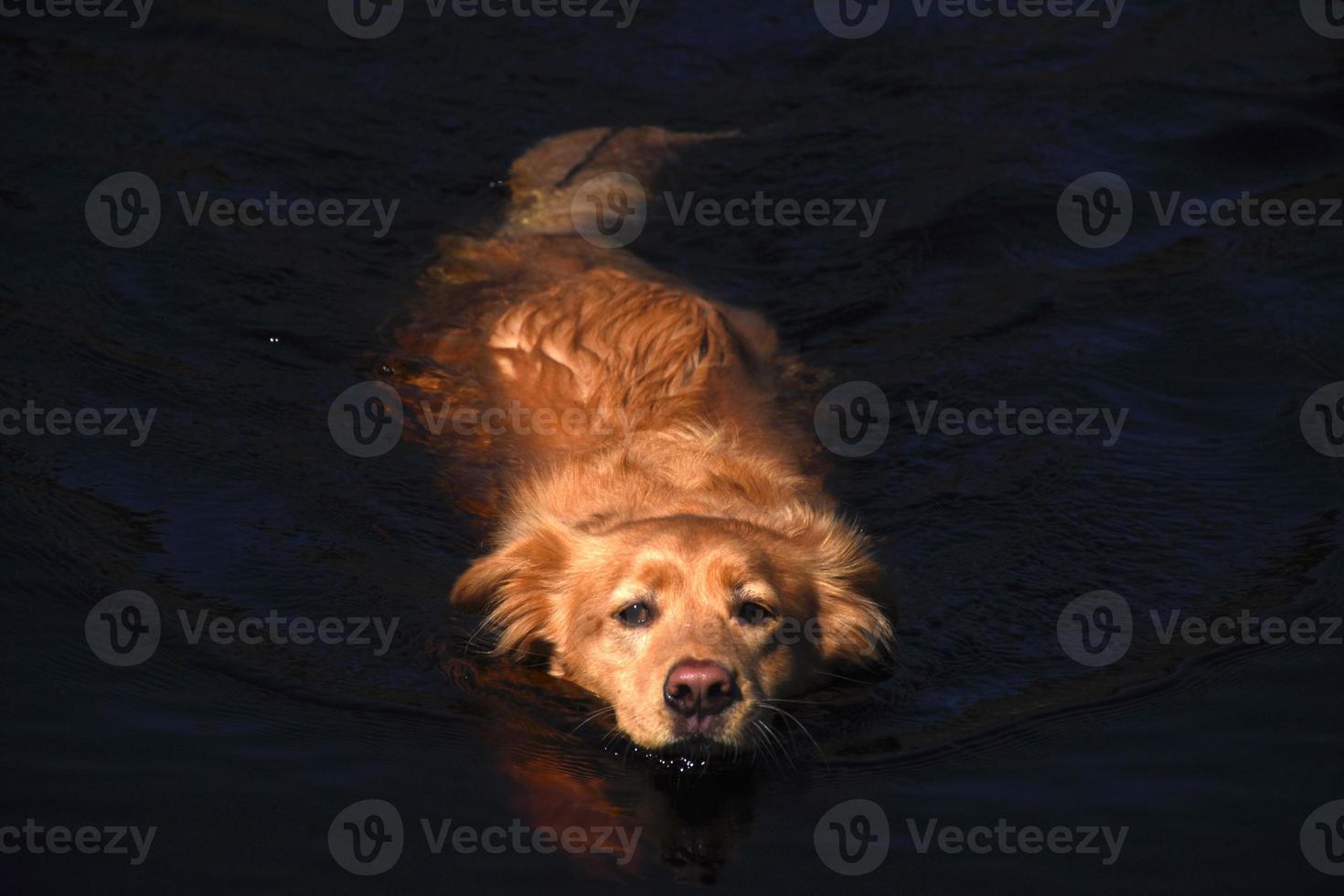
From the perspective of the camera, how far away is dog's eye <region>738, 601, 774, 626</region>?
4.85m

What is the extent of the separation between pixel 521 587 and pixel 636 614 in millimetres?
633

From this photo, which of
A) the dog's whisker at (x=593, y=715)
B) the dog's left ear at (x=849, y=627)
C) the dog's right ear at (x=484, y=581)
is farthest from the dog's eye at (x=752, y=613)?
the dog's right ear at (x=484, y=581)

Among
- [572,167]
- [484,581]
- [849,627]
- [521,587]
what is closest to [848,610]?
[849,627]

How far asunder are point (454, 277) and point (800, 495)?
2.33 m

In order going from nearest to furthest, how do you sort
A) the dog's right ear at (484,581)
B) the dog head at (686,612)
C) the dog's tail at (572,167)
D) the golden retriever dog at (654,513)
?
the dog head at (686,612) → the golden retriever dog at (654,513) → the dog's right ear at (484,581) → the dog's tail at (572,167)

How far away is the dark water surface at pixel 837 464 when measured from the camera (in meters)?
4.41

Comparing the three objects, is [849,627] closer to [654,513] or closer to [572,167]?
[654,513]

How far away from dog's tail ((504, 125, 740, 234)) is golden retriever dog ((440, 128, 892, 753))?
10cm

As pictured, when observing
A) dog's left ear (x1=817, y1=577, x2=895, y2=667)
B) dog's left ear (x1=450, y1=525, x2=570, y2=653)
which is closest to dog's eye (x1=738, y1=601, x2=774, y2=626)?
dog's left ear (x1=817, y1=577, x2=895, y2=667)

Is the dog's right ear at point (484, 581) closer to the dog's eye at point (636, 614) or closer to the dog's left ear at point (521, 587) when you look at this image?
the dog's left ear at point (521, 587)

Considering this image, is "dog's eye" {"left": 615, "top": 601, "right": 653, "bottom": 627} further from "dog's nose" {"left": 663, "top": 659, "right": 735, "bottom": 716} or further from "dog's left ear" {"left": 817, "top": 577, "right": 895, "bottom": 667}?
"dog's left ear" {"left": 817, "top": 577, "right": 895, "bottom": 667}

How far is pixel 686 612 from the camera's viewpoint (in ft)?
15.7

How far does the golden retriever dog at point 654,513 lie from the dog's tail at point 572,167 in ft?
0.33

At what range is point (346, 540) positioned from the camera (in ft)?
19.1
